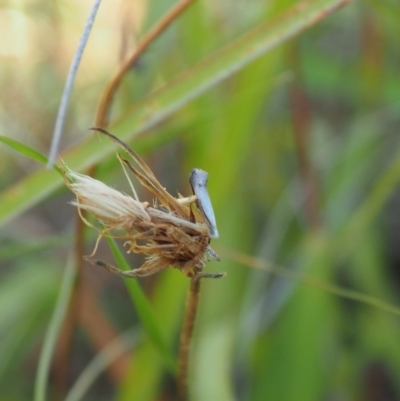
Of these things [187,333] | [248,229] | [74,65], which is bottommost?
[187,333]

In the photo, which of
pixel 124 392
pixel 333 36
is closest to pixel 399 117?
pixel 333 36

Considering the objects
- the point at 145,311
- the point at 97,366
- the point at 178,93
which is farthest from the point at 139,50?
the point at 97,366

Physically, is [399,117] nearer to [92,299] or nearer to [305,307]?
[305,307]

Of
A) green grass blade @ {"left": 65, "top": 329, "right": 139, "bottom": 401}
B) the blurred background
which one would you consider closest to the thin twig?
the blurred background

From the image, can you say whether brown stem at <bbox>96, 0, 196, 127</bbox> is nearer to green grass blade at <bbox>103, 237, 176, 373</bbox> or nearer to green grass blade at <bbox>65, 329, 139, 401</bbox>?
green grass blade at <bbox>103, 237, 176, 373</bbox>

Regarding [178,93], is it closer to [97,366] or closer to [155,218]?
[155,218]

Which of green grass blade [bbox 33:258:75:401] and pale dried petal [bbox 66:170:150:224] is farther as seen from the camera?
green grass blade [bbox 33:258:75:401]

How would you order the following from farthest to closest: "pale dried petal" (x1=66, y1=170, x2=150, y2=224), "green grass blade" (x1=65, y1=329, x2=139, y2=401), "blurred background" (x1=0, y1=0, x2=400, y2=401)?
1. "blurred background" (x1=0, y1=0, x2=400, y2=401)
2. "green grass blade" (x1=65, y1=329, x2=139, y2=401)
3. "pale dried petal" (x1=66, y1=170, x2=150, y2=224)
